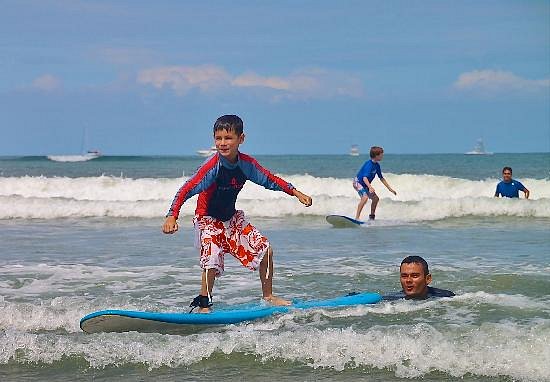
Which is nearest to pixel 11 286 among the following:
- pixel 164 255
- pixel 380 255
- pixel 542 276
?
pixel 164 255

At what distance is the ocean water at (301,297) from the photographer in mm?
4754

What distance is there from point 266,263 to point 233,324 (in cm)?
67

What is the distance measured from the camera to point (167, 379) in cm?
460

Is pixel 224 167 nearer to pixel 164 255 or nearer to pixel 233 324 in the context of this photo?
pixel 233 324

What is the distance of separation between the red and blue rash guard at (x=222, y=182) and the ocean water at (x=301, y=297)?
97cm

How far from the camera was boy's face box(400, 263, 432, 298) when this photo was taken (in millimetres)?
6277

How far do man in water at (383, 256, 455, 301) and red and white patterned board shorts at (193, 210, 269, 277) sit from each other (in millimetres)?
1163

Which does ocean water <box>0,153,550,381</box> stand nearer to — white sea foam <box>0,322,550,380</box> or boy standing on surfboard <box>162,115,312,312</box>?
white sea foam <box>0,322,550,380</box>

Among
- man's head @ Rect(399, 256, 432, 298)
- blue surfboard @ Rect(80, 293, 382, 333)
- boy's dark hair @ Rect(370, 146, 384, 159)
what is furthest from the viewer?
boy's dark hair @ Rect(370, 146, 384, 159)

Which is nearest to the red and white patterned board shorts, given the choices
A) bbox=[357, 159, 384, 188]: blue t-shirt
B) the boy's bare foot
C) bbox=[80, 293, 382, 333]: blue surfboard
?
the boy's bare foot

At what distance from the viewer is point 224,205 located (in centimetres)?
615

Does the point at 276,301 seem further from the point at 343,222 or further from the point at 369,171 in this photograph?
the point at 369,171

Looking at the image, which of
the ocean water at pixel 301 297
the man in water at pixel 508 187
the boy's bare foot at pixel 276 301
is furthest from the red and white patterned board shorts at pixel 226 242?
the man in water at pixel 508 187

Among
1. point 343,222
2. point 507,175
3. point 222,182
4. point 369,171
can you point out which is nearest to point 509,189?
point 507,175
